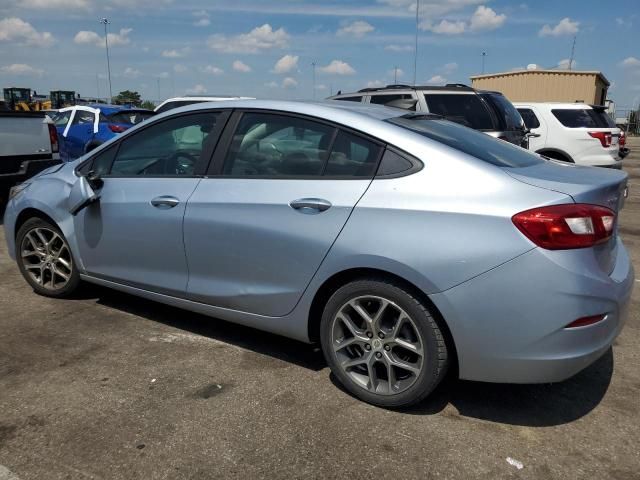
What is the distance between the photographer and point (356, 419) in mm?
2875

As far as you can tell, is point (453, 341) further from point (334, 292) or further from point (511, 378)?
point (334, 292)

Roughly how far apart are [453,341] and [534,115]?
9080 millimetres

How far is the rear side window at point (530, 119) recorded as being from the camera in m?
10.6

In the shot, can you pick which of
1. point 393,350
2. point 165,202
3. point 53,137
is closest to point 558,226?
point 393,350

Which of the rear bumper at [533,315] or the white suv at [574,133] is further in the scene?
the white suv at [574,133]

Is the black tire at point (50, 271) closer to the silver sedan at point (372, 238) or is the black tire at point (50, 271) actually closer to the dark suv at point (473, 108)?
the silver sedan at point (372, 238)

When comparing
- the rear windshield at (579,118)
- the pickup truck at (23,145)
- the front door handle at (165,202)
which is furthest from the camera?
the rear windshield at (579,118)

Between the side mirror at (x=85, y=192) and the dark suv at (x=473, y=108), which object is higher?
the dark suv at (x=473, y=108)

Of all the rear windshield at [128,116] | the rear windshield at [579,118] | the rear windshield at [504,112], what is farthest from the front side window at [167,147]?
the rear windshield at [579,118]

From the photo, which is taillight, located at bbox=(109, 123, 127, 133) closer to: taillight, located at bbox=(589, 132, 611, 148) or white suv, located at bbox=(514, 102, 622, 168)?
white suv, located at bbox=(514, 102, 622, 168)

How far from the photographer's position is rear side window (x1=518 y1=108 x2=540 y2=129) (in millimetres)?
10602

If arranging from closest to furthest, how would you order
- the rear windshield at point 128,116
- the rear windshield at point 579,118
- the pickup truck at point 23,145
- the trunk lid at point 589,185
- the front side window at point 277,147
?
the trunk lid at point 589,185 < the front side window at point 277,147 < the pickup truck at point 23,145 < the rear windshield at point 579,118 < the rear windshield at point 128,116

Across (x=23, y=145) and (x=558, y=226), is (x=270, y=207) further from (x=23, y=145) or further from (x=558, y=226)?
(x=23, y=145)

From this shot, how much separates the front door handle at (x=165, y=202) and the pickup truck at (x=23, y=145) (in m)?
4.86
